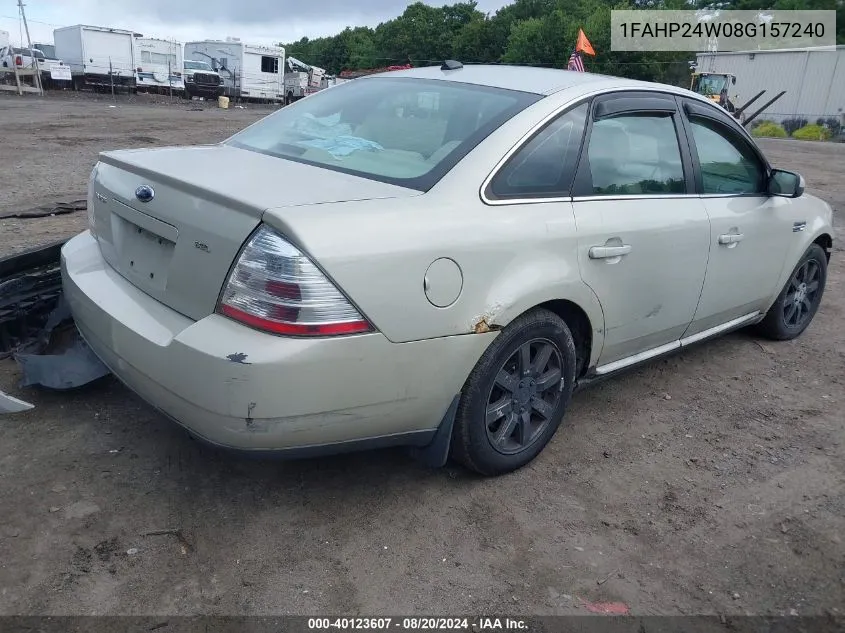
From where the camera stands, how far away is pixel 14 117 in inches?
701

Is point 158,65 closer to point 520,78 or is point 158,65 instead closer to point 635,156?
point 520,78

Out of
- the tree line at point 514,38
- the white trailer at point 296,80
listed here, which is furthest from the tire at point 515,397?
the tree line at point 514,38

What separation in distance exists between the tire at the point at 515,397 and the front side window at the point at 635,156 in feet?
2.36

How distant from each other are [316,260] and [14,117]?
1902cm

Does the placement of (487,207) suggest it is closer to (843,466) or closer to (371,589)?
(371,589)

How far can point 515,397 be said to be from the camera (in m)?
2.95

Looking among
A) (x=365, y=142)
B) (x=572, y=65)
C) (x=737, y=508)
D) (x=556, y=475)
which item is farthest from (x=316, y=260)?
(x=572, y=65)

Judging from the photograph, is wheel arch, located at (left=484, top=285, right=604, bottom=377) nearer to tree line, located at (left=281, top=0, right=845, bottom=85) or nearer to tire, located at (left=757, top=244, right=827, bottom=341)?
tire, located at (left=757, top=244, right=827, bottom=341)

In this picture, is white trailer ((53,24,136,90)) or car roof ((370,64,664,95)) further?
white trailer ((53,24,136,90))

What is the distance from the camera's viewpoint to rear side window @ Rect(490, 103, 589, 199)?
279 centimetres

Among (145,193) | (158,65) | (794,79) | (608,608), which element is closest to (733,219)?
(608,608)

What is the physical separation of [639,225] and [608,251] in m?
0.26

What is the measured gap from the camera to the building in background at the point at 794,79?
126ft

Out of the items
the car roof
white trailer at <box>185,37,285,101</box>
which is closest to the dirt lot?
the car roof
